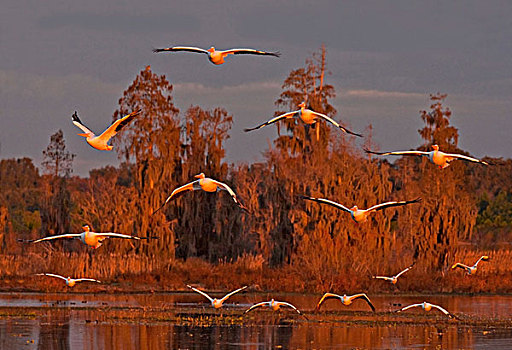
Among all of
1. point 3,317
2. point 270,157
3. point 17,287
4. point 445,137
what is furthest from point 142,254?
point 445,137

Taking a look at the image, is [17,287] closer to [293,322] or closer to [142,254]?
[142,254]

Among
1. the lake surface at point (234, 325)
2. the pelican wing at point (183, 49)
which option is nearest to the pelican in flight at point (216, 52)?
the pelican wing at point (183, 49)

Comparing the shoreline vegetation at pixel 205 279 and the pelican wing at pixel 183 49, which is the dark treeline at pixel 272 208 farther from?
the pelican wing at pixel 183 49

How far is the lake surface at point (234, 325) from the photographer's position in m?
27.3

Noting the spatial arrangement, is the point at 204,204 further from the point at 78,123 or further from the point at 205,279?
the point at 78,123

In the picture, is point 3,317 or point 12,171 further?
point 12,171

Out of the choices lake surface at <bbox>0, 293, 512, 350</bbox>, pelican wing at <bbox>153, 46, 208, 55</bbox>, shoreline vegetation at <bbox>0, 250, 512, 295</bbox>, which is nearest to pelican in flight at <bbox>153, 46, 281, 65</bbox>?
pelican wing at <bbox>153, 46, 208, 55</bbox>

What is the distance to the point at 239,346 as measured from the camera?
26547mm

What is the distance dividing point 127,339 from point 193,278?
24344 millimetres

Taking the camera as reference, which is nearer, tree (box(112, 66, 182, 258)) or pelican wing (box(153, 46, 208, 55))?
pelican wing (box(153, 46, 208, 55))

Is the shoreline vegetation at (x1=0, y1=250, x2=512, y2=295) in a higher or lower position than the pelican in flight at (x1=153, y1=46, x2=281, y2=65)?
lower

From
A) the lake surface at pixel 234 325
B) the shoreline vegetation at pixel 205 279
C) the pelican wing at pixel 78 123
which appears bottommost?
the lake surface at pixel 234 325

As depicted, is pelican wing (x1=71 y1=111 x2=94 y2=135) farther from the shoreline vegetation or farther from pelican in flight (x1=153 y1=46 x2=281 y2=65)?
the shoreline vegetation

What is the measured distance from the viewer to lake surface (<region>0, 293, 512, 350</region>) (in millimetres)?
27266
